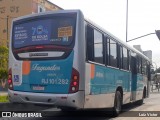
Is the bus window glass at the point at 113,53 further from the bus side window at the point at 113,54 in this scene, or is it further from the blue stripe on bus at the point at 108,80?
the blue stripe on bus at the point at 108,80

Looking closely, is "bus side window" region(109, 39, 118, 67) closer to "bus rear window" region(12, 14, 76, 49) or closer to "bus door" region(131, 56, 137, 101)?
"bus rear window" region(12, 14, 76, 49)

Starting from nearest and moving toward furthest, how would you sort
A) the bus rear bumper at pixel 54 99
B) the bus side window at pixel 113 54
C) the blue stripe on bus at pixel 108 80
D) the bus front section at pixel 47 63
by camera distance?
the bus rear bumper at pixel 54 99
the bus front section at pixel 47 63
the blue stripe on bus at pixel 108 80
the bus side window at pixel 113 54

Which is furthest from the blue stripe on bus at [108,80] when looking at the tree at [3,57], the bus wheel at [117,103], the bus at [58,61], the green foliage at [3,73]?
the tree at [3,57]

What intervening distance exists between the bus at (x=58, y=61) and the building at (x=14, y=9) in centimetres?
4051

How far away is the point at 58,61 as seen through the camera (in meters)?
9.54

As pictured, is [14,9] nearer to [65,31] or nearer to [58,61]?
[65,31]

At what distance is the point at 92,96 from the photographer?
10.0m

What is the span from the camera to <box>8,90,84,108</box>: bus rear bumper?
9.12 metres

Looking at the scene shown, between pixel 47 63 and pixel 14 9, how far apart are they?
44.2m

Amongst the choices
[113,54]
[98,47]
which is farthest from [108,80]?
[98,47]

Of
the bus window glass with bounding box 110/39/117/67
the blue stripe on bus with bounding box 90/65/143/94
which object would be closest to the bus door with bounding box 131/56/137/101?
the blue stripe on bus with bounding box 90/65/143/94

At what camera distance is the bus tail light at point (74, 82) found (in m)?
9.20

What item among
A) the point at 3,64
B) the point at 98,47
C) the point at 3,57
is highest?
the point at 3,57

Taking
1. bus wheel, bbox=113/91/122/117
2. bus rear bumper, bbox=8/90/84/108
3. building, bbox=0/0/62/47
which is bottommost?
bus wheel, bbox=113/91/122/117
